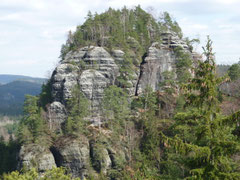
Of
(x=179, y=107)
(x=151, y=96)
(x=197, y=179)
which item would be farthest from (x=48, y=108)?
(x=197, y=179)

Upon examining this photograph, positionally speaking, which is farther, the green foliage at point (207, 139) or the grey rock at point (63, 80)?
the grey rock at point (63, 80)

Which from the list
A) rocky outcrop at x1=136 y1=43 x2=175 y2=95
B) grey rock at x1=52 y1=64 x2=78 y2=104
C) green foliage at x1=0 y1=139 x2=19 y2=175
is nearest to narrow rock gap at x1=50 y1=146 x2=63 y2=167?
grey rock at x1=52 y1=64 x2=78 y2=104

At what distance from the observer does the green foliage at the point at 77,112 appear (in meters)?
41.4

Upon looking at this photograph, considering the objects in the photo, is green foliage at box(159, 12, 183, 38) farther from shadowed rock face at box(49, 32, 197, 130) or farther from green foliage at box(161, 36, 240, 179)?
green foliage at box(161, 36, 240, 179)

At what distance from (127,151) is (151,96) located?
35.7 ft

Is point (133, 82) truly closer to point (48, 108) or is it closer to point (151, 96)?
point (151, 96)

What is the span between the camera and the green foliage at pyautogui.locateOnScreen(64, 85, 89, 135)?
136 feet

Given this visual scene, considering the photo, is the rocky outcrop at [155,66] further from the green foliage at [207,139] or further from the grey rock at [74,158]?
the green foliage at [207,139]

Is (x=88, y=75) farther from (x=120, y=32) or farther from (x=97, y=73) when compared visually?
(x=120, y=32)

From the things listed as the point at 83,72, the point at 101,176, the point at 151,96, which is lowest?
the point at 101,176

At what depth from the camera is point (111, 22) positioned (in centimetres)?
5894

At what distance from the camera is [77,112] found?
43.3 m

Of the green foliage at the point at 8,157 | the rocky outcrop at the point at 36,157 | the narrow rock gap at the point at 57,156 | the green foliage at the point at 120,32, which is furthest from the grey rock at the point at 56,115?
the green foliage at the point at 120,32

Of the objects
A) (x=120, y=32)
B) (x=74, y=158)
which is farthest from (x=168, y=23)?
(x=74, y=158)
